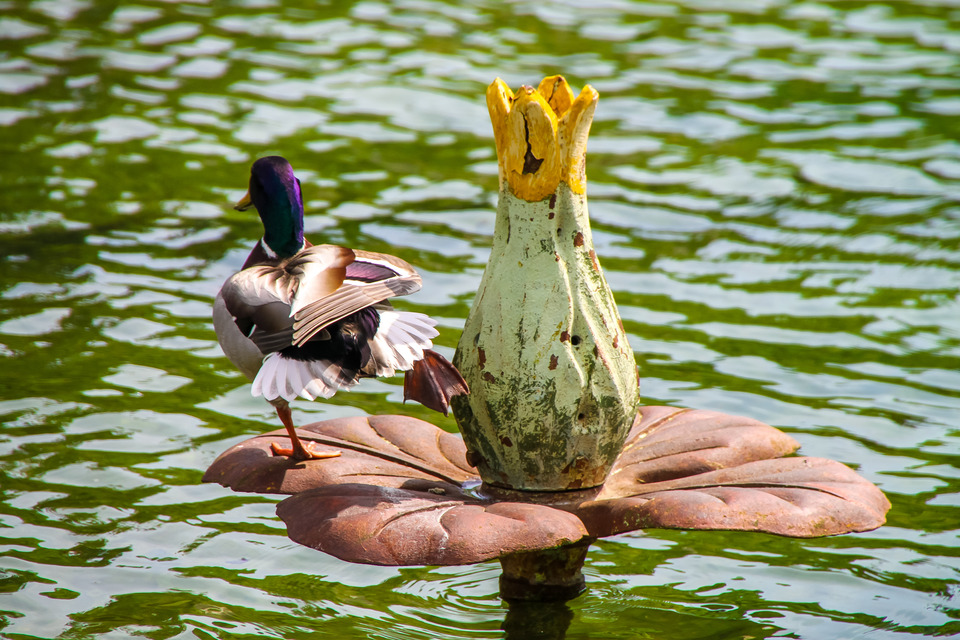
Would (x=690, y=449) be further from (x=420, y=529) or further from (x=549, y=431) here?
(x=420, y=529)

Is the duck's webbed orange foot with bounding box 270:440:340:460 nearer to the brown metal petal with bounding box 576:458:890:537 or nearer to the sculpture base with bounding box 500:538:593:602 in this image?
the sculpture base with bounding box 500:538:593:602

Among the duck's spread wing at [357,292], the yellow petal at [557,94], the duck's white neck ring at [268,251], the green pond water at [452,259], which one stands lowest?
the green pond water at [452,259]

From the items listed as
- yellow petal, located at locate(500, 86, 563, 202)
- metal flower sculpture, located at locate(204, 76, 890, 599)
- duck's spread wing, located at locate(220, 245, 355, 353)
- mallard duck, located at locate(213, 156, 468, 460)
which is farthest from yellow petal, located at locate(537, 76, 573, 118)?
duck's spread wing, located at locate(220, 245, 355, 353)

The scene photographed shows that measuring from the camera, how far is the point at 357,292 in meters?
3.07

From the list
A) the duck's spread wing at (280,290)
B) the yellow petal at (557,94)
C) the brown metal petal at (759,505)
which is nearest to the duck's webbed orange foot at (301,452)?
the duck's spread wing at (280,290)

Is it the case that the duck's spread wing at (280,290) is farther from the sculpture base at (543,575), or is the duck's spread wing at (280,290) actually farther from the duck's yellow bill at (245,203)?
the sculpture base at (543,575)

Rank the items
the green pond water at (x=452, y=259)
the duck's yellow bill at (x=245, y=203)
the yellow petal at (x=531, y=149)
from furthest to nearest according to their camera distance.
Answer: the green pond water at (x=452, y=259) → the duck's yellow bill at (x=245, y=203) → the yellow petal at (x=531, y=149)

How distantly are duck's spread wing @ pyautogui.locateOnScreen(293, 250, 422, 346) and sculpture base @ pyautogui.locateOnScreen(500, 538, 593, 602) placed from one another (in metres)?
0.95

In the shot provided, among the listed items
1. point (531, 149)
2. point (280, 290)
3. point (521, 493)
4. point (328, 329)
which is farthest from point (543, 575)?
point (531, 149)

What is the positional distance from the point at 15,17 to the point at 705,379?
29.7ft

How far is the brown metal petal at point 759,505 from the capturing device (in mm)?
2719

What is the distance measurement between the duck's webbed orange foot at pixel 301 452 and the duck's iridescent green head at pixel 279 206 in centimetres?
74

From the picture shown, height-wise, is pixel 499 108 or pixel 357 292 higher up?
pixel 499 108

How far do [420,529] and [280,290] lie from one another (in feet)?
3.33
